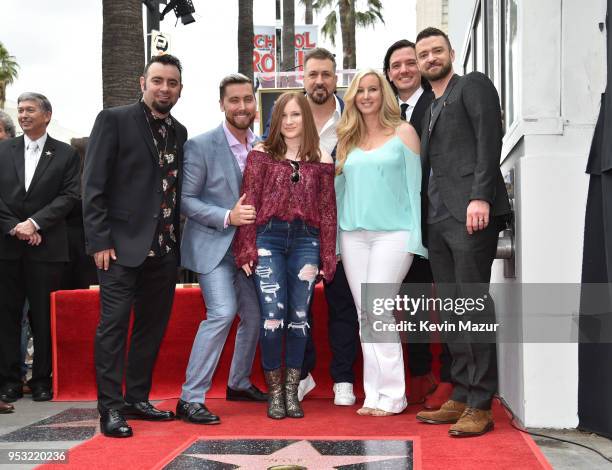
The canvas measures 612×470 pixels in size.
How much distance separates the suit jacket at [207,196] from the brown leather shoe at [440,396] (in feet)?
5.39

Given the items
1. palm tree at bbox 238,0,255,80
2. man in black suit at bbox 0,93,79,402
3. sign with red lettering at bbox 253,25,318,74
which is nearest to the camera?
man in black suit at bbox 0,93,79,402

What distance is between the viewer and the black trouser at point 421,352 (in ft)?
17.7

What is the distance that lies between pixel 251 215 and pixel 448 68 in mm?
1475

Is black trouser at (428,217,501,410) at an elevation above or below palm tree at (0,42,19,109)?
below

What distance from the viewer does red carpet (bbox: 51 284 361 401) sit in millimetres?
6098

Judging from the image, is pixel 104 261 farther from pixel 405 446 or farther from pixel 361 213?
pixel 405 446

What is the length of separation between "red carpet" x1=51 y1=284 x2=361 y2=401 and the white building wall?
177 cm

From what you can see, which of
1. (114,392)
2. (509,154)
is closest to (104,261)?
(114,392)

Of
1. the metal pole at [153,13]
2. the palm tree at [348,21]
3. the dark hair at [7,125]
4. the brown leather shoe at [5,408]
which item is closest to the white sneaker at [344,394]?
the brown leather shoe at [5,408]

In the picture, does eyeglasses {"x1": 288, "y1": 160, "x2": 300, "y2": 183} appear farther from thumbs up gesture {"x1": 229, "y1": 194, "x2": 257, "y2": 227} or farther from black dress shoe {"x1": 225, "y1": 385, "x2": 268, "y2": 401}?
black dress shoe {"x1": 225, "y1": 385, "x2": 268, "y2": 401}

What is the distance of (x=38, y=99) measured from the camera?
6.39 meters

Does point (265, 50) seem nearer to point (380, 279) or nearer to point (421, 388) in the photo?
point (421, 388)

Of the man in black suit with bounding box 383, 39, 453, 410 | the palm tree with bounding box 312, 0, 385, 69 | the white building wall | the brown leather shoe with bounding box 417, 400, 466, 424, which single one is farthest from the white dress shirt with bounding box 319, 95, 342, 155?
the palm tree with bounding box 312, 0, 385, 69

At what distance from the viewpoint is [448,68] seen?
4848 millimetres
